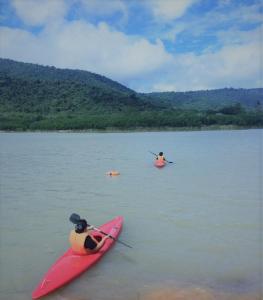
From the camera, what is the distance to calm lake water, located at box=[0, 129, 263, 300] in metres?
7.38

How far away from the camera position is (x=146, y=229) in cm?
1083

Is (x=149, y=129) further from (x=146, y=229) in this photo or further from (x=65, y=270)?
(x=65, y=270)

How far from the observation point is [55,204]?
14.1 metres

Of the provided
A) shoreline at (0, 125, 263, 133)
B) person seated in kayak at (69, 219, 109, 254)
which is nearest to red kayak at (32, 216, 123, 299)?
person seated in kayak at (69, 219, 109, 254)

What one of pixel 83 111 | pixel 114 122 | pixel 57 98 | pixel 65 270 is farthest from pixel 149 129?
pixel 65 270

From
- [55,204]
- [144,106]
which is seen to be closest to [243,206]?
[55,204]

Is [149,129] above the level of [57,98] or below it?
below

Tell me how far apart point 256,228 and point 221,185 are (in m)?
6.43

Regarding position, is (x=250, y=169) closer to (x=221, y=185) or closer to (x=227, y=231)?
(x=221, y=185)

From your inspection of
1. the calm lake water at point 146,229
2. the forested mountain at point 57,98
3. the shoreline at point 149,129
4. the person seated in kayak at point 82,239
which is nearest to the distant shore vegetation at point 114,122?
the shoreline at point 149,129

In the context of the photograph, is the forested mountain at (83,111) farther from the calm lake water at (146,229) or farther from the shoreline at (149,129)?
the calm lake water at (146,229)

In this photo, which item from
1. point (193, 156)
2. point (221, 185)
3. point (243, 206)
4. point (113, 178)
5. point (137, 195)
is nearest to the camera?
point (243, 206)

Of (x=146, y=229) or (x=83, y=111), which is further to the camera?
(x=83, y=111)

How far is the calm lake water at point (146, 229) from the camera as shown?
7.38 m
